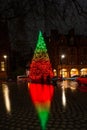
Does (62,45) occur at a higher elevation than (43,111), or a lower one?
higher

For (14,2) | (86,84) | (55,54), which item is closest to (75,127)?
(14,2)

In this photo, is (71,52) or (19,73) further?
(71,52)

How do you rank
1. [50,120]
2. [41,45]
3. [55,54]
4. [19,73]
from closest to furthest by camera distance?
→ [50,120], [41,45], [19,73], [55,54]

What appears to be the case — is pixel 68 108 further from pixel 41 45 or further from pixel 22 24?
pixel 41 45

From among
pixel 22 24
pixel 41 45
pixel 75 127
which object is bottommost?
pixel 75 127

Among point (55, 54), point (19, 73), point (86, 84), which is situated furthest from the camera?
point (55, 54)

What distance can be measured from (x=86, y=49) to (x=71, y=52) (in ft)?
14.0

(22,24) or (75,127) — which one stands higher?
(22,24)

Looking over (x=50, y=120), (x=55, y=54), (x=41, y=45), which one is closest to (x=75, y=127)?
(x=50, y=120)

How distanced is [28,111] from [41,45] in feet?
117

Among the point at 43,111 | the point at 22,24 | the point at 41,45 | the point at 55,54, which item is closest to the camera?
the point at 22,24

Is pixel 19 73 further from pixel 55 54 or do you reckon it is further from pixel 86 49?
pixel 86 49

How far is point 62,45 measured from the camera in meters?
72.4

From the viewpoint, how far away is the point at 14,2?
8.42 m
